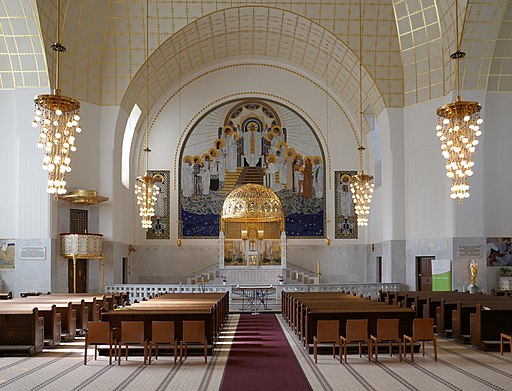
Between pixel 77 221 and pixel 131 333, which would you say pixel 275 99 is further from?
pixel 131 333

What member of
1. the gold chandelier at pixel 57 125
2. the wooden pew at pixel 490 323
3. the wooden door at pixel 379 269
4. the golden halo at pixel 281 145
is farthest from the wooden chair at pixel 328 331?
the golden halo at pixel 281 145

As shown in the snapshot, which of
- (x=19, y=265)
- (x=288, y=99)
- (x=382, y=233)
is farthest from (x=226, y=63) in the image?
(x=19, y=265)

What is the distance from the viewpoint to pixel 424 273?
74.9 ft

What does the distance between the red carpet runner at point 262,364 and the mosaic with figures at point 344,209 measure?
44.6ft

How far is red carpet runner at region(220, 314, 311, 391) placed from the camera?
8695 mm

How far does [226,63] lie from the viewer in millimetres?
28641

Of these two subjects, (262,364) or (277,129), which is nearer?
(262,364)

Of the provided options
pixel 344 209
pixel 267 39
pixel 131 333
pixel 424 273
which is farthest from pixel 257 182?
pixel 131 333

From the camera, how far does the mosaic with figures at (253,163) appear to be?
2878cm

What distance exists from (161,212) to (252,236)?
4075 mm

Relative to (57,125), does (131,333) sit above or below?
below

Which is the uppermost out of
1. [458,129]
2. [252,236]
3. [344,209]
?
[458,129]

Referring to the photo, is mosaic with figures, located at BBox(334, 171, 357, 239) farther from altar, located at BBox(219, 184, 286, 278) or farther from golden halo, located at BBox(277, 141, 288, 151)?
altar, located at BBox(219, 184, 286, 278)

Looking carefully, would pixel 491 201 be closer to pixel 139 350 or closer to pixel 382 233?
pixel 382 233
